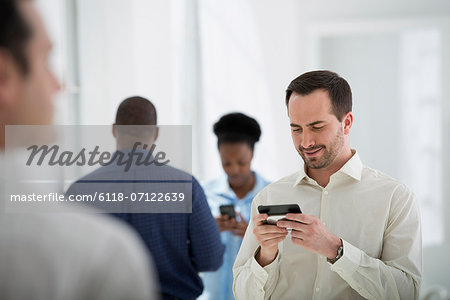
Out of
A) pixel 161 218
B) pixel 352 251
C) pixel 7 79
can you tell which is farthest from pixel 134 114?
pixel 7 79

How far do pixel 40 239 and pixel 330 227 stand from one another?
1320 millimetres

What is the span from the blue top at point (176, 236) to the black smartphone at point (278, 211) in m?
0.49

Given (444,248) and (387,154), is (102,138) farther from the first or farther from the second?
(387,154)

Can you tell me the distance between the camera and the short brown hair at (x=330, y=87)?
183cm

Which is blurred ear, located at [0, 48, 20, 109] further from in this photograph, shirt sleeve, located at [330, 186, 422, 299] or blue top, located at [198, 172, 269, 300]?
blue top, located at [198, 172, 269, 300]

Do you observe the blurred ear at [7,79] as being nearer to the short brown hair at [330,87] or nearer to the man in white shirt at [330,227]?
the man in white shirt at [330,227]

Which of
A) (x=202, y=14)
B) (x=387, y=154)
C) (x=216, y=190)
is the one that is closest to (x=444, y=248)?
(x=387, y=154)

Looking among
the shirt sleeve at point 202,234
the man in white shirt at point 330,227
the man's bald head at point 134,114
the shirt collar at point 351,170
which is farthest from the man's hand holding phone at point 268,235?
the man's bald head at point 134,114

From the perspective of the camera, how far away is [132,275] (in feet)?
2.01

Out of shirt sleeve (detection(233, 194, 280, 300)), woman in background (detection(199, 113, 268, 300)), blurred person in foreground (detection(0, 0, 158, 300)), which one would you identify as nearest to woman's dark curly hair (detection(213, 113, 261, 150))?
woman in background (detection(199, 113, 268, 300))

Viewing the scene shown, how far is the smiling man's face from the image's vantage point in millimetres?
1807

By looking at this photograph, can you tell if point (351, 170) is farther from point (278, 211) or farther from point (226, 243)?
point (226, 243)

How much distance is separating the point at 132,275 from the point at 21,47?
0.95 feet

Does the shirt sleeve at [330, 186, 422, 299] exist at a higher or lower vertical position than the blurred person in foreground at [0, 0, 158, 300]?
lower
